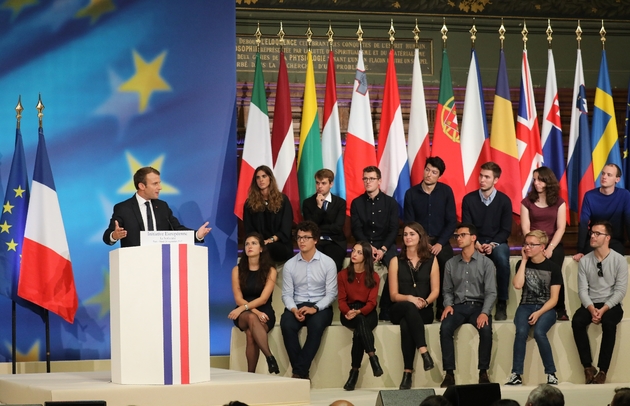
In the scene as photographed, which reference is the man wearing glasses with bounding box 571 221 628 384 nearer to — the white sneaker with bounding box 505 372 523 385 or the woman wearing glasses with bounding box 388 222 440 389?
the white sneaker with bounding box 505 372 523 385

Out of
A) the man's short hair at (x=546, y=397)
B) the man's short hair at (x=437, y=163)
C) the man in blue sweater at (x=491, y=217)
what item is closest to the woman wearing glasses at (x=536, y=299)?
the man in blue sweater at (x=491, y=217)

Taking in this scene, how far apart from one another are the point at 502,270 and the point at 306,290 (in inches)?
58.8

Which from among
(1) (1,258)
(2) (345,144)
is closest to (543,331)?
(2) (345,144)

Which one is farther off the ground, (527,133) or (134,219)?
(527,133)

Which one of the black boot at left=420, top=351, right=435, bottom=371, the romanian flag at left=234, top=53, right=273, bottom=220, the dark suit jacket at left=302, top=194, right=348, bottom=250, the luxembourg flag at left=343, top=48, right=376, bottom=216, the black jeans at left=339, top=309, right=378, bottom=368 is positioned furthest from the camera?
the luxembourg flag at left=343, top=48, right=376, bottom=216

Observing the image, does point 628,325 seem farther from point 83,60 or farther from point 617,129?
point 83,60

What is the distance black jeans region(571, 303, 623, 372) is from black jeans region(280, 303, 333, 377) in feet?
5.73

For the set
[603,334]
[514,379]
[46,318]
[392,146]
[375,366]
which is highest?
[392,146]

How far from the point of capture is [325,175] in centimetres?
697

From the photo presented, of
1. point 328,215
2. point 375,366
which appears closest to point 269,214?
point 328,215

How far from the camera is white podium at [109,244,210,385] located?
4723mm

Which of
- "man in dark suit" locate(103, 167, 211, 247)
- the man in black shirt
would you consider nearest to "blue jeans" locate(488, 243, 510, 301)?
the man in black shirt

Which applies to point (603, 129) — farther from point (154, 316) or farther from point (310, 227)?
point (154, 316)

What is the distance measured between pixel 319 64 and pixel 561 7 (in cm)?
232
